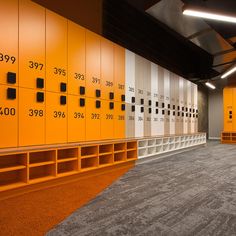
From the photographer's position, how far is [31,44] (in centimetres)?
311

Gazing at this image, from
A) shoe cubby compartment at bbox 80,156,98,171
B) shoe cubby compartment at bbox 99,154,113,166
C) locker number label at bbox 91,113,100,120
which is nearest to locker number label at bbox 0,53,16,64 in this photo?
locker number label at bbox 91,113,100,120

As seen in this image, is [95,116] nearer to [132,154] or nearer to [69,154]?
[69,154]

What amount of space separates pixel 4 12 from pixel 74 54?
127 cm

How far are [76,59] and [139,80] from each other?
2140 mm

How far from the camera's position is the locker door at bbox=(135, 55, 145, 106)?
5367mm

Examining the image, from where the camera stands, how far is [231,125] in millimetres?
10180

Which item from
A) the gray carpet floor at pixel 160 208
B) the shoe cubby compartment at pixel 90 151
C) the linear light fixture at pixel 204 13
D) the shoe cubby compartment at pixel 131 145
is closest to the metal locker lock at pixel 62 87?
the shoe cubby compartment at pixel 90 151

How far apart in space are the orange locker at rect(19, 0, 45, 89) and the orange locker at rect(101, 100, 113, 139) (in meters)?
1.54

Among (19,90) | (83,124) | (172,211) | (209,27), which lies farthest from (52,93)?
(209,27)

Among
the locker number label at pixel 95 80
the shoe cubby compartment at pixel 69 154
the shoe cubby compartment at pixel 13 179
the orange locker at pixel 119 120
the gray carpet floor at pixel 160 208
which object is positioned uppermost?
the locker number label at pixel 95 80

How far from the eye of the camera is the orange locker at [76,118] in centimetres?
370

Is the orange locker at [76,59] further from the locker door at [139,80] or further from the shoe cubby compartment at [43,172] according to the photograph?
the locker door at [139,80]

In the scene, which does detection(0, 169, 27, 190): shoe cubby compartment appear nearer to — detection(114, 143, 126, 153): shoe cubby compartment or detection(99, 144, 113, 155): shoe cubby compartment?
detection(99, 144, 113, 155): shoe cubby compartment

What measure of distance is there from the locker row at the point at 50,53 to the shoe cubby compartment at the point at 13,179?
1.28m
